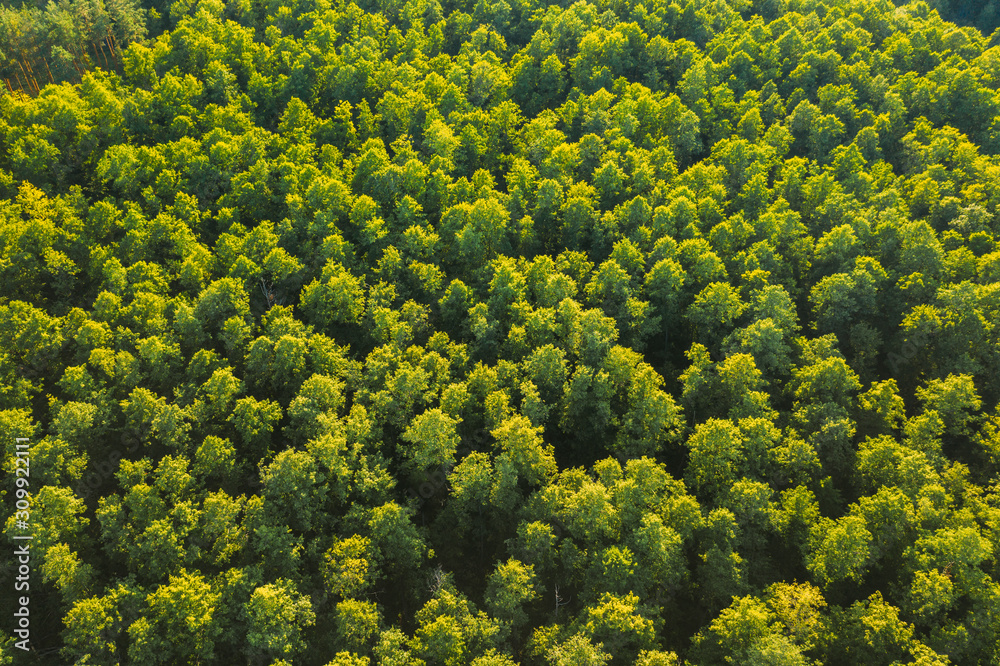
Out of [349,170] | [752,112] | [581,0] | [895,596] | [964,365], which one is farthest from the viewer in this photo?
[581,0]

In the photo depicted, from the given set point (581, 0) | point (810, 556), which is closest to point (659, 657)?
point (810, 556)

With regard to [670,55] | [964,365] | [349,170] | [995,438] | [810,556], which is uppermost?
[670,55]

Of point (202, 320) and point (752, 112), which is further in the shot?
point (752, 112)

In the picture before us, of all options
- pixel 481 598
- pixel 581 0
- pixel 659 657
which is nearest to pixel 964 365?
pixel 659 657

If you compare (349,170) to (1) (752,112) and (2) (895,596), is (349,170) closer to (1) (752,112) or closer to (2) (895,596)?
(1) (752,112)

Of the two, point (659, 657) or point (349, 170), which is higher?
point (349, 170)

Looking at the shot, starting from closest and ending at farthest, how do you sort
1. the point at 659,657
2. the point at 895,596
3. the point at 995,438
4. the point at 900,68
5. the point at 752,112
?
the point at 659,657 < the point at 895,596 < the point at 995,438 < the point at 752,112 < the point at 900,68
